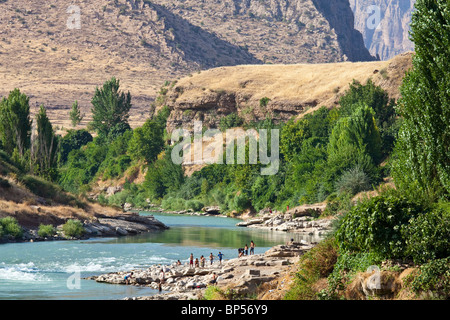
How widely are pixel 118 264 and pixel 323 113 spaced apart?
2191 inches

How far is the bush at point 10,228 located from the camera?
4088cm

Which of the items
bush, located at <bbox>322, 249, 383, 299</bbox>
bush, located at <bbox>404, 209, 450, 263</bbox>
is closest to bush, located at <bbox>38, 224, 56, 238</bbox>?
bush, located at <bbox>322, 249, 383, 299</bbox>

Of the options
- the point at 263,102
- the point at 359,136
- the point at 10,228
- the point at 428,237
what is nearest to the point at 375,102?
the point at 359,136

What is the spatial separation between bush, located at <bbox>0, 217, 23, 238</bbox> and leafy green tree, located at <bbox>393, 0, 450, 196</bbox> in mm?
27552

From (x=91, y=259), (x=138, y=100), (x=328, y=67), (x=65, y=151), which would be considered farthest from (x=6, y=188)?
(x=138, y=100)

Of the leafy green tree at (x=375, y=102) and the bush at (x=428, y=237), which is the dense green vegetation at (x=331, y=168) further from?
the leafy green tree at (x=375, y=102)

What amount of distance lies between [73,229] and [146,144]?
5414 centimetres

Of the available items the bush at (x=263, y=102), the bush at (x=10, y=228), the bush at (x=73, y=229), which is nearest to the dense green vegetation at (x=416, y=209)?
the bush at (x=10, y=228)

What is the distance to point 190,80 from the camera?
111438 millimetres

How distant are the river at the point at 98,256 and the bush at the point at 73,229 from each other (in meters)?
1.27

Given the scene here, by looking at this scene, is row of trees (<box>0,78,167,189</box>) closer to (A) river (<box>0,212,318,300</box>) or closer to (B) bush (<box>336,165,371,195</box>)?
(A) river (<box>0,212,318,300</box>)
